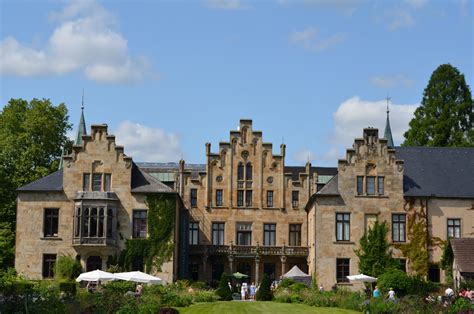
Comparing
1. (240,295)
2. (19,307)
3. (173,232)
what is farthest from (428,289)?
(19,307)

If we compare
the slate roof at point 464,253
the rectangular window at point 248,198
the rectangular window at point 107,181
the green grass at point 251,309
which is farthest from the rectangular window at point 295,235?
the green grass at point 251,309

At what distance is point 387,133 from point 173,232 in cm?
2806

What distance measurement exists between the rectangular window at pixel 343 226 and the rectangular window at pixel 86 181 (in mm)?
17424

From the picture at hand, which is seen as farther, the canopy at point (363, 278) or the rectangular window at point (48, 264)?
the rectangular window at point (48, 264)

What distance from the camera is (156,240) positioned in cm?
6066

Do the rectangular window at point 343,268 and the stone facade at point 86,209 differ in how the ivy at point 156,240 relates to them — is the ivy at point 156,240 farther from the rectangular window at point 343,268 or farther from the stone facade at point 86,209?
the rectangular window at point 343,268

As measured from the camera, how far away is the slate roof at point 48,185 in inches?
2398

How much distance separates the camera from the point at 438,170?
6369 centimetres

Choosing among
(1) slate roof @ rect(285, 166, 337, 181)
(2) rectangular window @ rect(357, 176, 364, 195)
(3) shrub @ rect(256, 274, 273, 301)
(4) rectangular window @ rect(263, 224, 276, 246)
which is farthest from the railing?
(1) slate roof @ rect(285, 166, 337, 181)

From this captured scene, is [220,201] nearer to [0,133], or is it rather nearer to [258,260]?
[258,260]

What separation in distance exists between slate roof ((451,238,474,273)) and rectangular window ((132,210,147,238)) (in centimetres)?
2088

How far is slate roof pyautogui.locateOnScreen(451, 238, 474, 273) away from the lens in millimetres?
56219

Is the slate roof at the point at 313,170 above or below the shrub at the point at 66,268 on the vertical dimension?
above

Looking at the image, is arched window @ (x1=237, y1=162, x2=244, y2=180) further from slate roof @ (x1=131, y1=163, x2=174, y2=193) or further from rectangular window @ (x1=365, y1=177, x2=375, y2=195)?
rectangular window @ (x1=365, y1=177, x2=375, y2=195)
